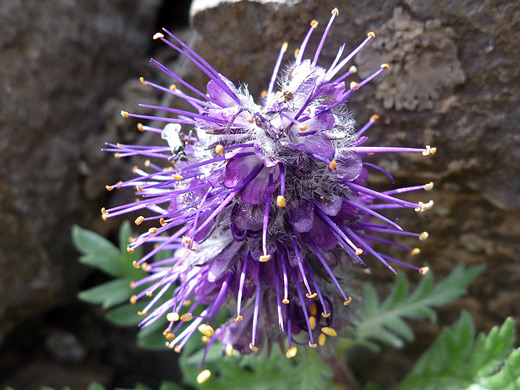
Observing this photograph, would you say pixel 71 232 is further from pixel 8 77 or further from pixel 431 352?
pixel 431 352

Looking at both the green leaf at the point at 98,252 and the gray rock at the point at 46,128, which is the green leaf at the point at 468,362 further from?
the gray rock at the point at 46,128

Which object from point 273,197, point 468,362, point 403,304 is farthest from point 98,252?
point 468,362

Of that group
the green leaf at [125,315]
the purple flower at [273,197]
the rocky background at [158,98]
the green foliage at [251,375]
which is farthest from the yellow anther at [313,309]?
the green leaf at [125,315]

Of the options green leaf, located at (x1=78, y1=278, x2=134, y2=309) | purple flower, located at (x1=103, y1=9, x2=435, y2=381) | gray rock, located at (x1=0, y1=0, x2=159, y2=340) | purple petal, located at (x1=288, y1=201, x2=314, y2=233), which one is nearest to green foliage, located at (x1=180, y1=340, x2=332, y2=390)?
green leaf, located at (x1=78, y1=278, x2=134, y2=309)

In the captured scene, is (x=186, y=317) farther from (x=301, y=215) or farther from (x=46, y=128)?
(x=46, y=128)

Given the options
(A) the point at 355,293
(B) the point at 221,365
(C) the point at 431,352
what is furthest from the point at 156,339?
(C) the point at 431,352

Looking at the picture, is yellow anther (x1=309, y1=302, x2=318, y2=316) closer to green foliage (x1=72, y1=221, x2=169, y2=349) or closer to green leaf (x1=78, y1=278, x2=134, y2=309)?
green foliage (x1=72, y1=221, x2=169, y2=349)
